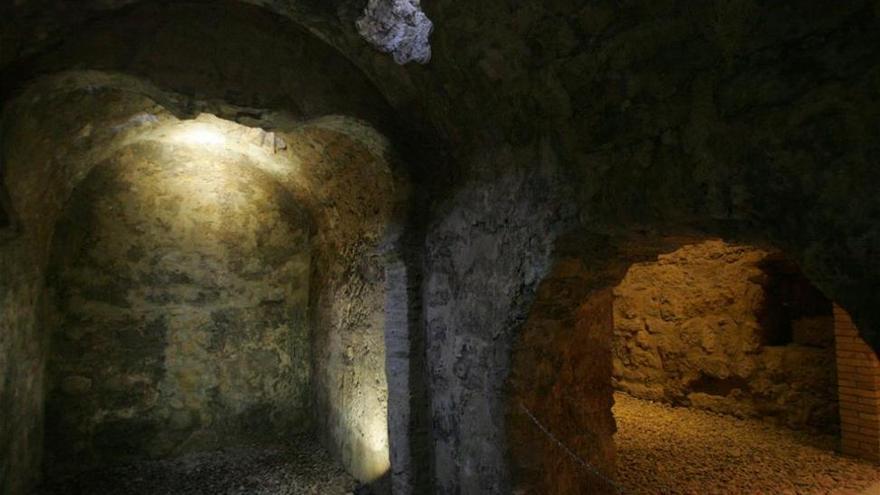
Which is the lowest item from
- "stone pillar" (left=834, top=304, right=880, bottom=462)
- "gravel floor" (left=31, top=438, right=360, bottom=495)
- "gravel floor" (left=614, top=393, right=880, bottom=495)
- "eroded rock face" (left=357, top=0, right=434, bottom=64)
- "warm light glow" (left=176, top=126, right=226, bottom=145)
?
"gravel floor" (left=31, top=438, right=360, bottom=495)

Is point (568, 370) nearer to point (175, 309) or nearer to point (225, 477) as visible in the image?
point (225, 477)

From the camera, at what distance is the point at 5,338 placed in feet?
12.4

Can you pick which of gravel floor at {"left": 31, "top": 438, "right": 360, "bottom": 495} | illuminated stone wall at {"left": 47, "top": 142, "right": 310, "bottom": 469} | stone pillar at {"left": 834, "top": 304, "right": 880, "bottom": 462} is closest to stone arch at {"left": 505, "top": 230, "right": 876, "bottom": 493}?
gravel floor at {"left": 31, "top": 438, "right": 360, "bottom": 495}

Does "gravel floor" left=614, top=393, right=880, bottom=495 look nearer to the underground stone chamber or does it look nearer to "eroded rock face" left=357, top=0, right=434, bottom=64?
the underground stone chamber

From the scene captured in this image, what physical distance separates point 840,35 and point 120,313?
5.99 m

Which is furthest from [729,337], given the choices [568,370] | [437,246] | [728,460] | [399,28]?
[399,28]

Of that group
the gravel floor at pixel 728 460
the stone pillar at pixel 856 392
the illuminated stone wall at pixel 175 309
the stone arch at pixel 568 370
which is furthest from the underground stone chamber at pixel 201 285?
the stone pillar at pixel 856 392

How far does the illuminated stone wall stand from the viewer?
5043 millimetres

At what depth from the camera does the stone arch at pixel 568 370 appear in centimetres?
279

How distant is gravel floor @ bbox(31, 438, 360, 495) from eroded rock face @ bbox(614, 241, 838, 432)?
14.0 ft

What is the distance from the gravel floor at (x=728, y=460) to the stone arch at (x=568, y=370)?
3.25ft

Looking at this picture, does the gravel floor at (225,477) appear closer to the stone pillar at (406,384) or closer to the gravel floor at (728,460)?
the stone pillar at (406,384)

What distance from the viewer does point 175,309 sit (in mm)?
5590

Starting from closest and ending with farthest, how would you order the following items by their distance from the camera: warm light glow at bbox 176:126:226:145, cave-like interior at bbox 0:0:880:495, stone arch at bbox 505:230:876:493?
cave-like interior at bbox 0:0:880:495 → stone arch at bbox 505:230:876:493 → warm light glow at bbox 176:126:226:145
